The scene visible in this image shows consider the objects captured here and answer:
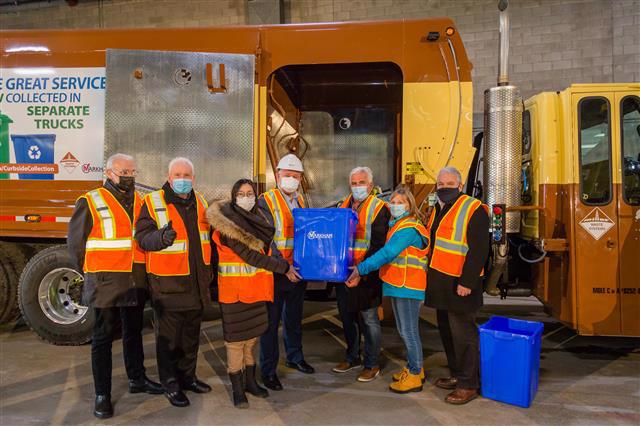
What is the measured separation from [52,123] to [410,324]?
4.05 m

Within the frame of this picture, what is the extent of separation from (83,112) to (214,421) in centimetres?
335

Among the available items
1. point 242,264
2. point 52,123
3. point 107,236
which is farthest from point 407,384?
point 52,123

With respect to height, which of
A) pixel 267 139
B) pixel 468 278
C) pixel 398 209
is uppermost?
pixel 267 139

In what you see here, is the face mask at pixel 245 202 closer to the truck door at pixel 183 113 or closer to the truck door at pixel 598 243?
the truck door at pixel 183 113

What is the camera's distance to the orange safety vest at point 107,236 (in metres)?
3.38

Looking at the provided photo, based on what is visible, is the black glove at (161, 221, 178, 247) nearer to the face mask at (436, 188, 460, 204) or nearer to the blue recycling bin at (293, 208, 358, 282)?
the blue recycling bin at (293, 208, 358, 282)

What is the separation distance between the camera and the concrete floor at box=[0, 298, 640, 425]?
3422 millimetres

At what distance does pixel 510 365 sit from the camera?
11.6 feet

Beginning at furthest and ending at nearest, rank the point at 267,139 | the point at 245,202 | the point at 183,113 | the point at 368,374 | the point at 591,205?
the point at 267,139
the point at 183,113
the point at 591,205
the point at 368,374
the point at 245,202

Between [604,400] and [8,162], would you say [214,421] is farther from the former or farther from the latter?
[8,162]

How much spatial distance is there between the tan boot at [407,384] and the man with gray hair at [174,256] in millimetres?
1613

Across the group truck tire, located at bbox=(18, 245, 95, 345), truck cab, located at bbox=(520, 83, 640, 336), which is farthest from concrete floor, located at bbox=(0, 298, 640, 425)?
truck cab, located at bbox=(520, 83, 640, 336)

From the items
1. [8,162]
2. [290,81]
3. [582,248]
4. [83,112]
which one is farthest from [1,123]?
[582,248]

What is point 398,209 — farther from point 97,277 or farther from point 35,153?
point 35,153
